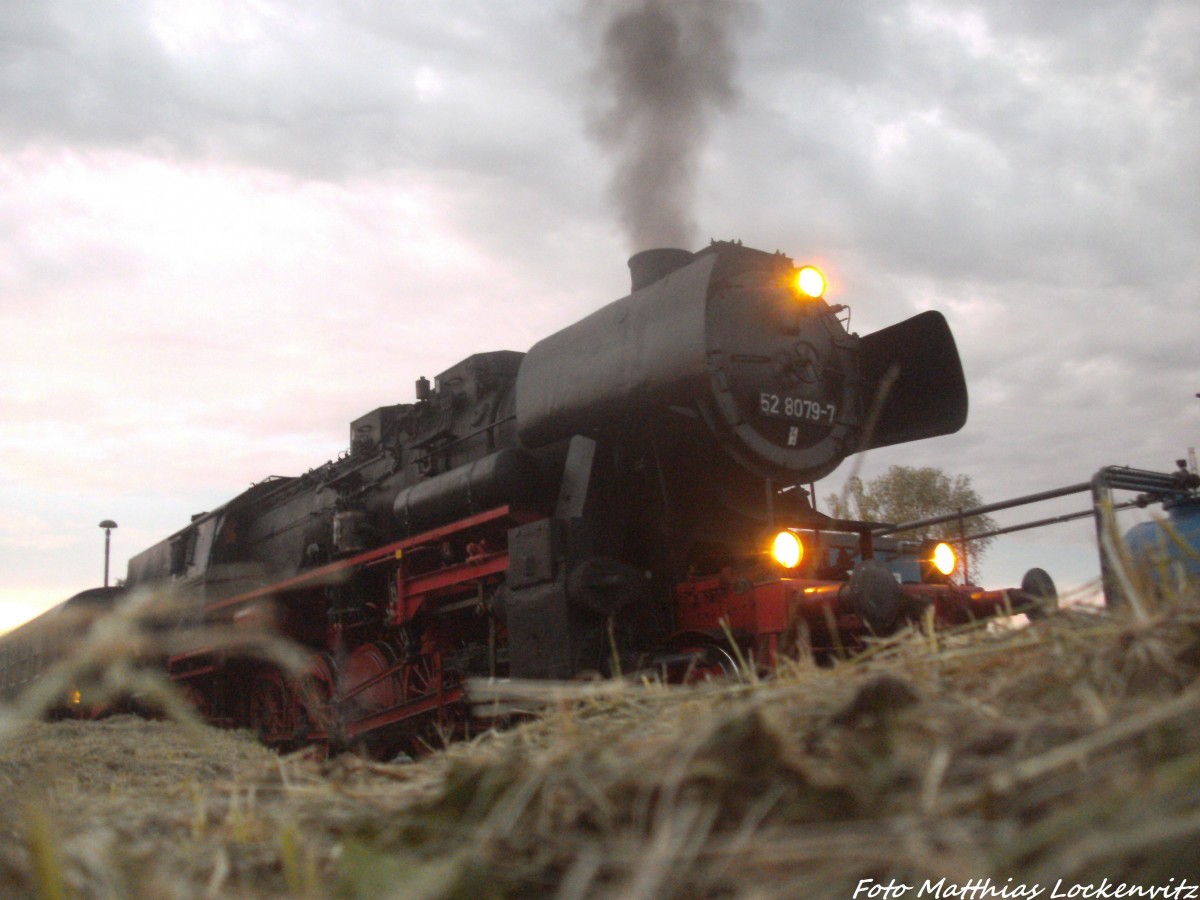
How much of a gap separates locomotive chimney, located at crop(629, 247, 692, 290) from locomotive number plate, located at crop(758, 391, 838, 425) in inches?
59.0

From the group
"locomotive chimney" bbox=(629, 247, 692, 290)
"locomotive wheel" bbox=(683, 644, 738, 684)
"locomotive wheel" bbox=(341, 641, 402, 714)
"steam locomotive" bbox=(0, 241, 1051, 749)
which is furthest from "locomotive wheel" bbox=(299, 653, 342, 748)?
"locomotive chimney" bbox=(629, 247, 692, 290)

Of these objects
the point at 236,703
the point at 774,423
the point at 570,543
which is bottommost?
the point at 236,703

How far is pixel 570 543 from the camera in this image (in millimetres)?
6539

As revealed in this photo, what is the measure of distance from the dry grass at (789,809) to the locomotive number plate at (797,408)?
202 inches

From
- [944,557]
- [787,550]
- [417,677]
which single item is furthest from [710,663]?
[417,677]

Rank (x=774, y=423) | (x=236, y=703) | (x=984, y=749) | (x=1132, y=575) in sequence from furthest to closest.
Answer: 1. (x=236, y=703)
2. (x=774, y=423)
3. (x=1132, y=575)
4. (x=984, y=749)

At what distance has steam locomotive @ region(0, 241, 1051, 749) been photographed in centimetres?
633

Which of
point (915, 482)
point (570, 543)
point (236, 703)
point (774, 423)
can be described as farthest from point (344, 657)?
point (915, 482)

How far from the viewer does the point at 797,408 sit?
280 inches

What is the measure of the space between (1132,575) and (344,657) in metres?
9.58

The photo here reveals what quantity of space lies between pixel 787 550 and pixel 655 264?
2721 millimetres

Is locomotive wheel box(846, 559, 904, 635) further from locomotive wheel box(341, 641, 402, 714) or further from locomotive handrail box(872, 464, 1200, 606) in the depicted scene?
locomotive wheel box(341, 641, 402, 714)

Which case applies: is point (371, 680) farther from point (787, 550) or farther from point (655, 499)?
point (787, 550)

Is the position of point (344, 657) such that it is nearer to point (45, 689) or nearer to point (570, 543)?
A: point (570, 543)
